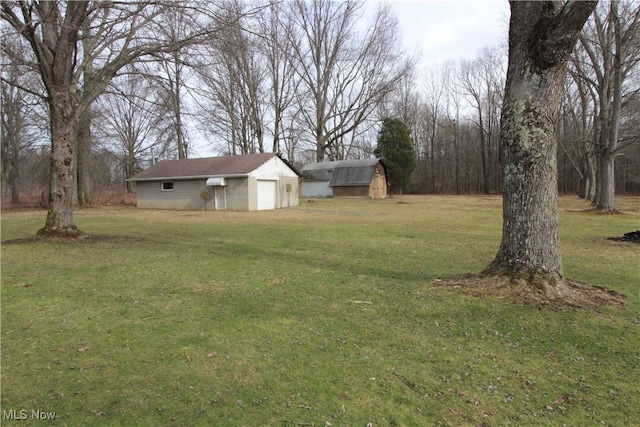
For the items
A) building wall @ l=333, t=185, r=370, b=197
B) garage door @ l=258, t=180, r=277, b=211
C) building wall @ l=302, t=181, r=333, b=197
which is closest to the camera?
garage door @ l=258, t=180, r=277, b=211

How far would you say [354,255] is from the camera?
331 inches

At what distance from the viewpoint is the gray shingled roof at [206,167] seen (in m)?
24.3

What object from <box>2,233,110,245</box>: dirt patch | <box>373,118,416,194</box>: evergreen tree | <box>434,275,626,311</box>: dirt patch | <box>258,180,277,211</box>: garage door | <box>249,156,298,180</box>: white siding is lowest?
<box>434,275,626,311</box>: dirt patch

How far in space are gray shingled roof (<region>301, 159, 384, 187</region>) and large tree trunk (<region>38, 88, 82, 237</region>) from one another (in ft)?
108

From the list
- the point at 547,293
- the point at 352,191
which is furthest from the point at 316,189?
the point at 547,293

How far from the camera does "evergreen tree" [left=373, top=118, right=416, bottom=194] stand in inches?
1795

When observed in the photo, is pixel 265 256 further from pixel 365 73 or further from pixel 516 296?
pixel 365 73

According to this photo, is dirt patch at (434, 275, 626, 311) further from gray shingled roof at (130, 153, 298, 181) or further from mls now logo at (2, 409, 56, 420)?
gray shingled roof at (130, 153, 298, 181)

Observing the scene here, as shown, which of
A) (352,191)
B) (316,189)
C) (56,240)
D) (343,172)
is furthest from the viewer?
(316,189)

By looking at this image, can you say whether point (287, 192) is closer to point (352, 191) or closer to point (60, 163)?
point (352, 191)

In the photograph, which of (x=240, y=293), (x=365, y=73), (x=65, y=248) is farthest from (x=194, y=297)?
(x=365, y=73)

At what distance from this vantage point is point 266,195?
25.2 meters

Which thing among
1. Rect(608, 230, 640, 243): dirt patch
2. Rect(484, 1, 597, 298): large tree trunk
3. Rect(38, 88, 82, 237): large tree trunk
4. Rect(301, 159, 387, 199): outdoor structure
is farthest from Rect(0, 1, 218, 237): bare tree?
Rect(301, 159, 387, 199): outdoor structure

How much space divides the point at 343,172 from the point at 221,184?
69.1 ft
